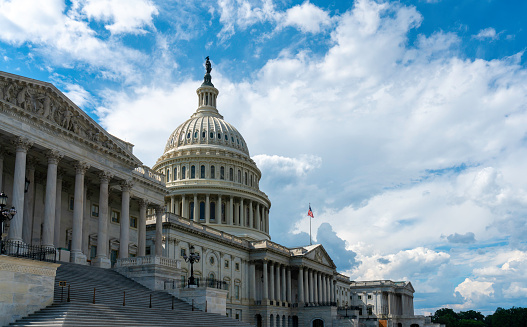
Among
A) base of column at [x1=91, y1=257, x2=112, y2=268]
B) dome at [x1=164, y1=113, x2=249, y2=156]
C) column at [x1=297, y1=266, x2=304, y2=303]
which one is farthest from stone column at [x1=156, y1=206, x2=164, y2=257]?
dome at [x1=164, y1=113, x2=249, y2=156]

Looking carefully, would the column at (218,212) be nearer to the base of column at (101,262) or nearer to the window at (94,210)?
the window at (94,210)

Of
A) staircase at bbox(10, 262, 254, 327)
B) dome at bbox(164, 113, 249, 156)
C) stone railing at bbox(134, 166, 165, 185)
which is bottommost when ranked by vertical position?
staircase at bbox(10, 262, 254, 327)

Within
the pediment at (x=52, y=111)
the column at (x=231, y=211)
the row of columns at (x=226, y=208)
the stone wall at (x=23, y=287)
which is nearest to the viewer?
the stone wall at (x=23, y=287)

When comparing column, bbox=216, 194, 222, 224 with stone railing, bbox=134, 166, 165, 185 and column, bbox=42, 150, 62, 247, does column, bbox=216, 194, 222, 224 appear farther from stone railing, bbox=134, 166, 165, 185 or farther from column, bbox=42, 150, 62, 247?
column, bbox=42, 150, 62, 247

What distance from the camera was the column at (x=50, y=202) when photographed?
41.9 metres

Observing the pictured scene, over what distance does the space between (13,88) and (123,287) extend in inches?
641

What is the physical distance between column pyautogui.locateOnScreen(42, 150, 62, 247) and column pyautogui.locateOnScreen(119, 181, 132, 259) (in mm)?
8602

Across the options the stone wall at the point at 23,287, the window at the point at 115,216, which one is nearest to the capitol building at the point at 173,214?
the window at the point at 115,216

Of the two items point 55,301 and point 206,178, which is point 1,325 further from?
point 206,178

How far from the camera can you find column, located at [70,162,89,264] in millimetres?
44219

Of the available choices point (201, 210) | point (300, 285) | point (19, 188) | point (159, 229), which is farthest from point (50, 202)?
point (201, 210)

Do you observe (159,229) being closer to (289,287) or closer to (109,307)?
(109,307)

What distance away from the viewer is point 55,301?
31.2m

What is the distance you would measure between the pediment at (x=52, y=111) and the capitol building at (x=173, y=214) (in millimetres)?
89
